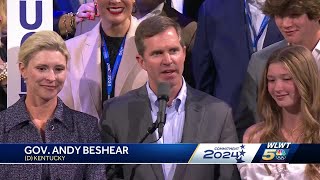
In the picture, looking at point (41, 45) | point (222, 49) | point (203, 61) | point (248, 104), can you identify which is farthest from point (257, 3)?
point (41, 45)

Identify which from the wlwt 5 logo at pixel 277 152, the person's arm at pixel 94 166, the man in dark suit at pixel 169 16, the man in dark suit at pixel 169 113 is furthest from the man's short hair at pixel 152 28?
the wlwt 5 logo at pixel 277 152

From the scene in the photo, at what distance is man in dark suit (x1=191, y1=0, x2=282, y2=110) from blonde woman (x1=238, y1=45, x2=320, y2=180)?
1.31ft

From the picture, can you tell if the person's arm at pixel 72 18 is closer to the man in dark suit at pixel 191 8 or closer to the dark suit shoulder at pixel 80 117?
the man in dark suit at pixel 191 8

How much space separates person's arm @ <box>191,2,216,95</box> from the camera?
136 inches

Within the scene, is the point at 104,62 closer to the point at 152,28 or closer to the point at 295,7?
the point at 152,28

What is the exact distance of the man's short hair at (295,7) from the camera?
3.15m

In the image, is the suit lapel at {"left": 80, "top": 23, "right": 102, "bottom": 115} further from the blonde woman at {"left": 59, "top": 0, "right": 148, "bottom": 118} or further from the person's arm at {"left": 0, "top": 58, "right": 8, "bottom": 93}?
the person's arm at {"left": 0, "top": 58, "right": 8, "bottom": 93}

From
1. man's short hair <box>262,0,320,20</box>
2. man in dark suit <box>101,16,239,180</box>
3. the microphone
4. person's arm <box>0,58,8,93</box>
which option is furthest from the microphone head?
person's arm <box>0,58,8,93</box>

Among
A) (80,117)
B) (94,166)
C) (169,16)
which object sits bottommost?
(94,166)

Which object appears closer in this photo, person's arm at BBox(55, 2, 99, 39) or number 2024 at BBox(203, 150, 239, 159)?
number 2024 at BBox(203, 150, 239, 159)

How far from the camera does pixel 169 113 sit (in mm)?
3123

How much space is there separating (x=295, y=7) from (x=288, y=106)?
50cm

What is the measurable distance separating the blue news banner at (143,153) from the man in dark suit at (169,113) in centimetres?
4

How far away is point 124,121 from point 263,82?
2.18 feet
